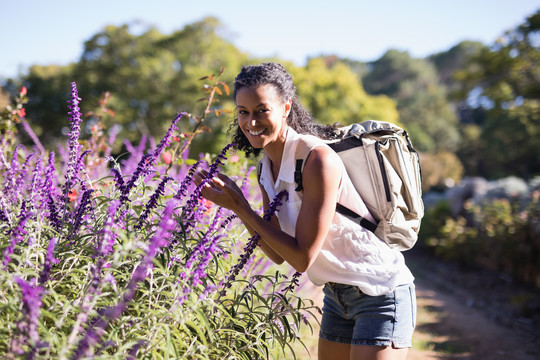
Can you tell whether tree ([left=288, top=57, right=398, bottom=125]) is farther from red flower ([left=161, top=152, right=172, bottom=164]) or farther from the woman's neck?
the woman's neck

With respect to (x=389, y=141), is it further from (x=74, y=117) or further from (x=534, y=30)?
(x=534, y=30)

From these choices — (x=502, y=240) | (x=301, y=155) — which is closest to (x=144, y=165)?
(x=301, y=155)

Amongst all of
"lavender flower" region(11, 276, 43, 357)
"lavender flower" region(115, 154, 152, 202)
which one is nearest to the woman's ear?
"lavender flower" region(115, 154, 152, 202)

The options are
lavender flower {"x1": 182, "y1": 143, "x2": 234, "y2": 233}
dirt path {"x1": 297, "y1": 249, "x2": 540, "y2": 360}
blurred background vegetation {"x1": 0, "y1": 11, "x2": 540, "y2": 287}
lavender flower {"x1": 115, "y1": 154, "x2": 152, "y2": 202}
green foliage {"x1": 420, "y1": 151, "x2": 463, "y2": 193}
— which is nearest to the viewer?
lavender flower {"x1": 115, "y1": 154, "x2": 152, "y2": 202}

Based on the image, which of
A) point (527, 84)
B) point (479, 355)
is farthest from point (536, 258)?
point (527, 84)

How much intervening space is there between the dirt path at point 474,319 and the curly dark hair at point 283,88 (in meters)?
3.00

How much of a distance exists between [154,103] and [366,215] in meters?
24.5

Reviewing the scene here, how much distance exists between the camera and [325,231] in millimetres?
1711

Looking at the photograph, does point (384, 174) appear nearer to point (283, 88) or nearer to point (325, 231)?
point (325, 231)

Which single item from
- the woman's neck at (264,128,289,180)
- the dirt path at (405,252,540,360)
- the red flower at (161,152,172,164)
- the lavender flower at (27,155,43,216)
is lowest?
the lavender flower at (27,155,43,216)

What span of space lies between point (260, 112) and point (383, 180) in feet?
1.98

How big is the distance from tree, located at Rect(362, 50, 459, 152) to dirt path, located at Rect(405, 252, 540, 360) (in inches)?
931

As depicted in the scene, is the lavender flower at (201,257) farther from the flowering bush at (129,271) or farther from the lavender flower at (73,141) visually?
the lavender flower at (73,141)

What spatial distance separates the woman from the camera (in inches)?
67.3
